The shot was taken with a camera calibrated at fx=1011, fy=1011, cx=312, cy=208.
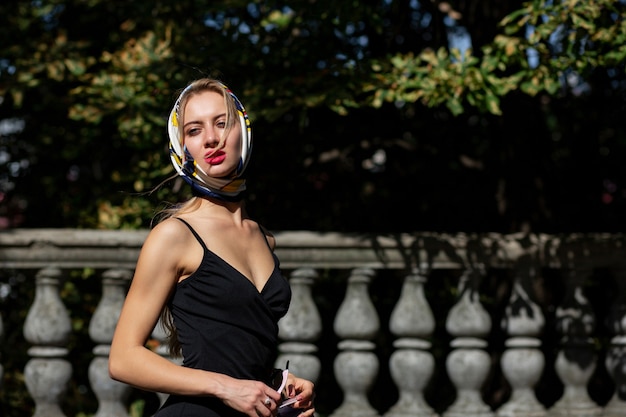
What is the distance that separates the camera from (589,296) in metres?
6.86

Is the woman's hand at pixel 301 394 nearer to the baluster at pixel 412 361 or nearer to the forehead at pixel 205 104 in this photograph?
the forehead at pixel 205 104

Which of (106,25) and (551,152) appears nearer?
(551,152)

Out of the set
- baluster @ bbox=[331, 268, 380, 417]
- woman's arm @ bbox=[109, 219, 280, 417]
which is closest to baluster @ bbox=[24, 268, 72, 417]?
baluster @ bbox=[331, 268, 380, 417]

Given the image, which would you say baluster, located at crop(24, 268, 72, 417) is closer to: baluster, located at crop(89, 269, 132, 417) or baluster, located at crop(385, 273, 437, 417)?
baluster, located at crop(89, 269, 132, 417)

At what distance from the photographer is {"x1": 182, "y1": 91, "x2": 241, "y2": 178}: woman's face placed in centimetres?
290

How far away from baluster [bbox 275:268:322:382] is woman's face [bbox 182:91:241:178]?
2.30m

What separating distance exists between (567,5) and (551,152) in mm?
2025

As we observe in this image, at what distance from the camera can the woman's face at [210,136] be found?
9.52 ft

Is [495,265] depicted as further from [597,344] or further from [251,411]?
[251,411]

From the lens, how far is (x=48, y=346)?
16.7 ft

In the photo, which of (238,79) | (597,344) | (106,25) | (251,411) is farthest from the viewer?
(106,25)

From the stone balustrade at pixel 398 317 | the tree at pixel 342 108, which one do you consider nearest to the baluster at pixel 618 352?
the stone balustrade at pixel 398 317

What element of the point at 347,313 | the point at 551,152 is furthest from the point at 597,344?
the point at 347,313

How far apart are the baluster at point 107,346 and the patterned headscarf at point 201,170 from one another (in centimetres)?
225
